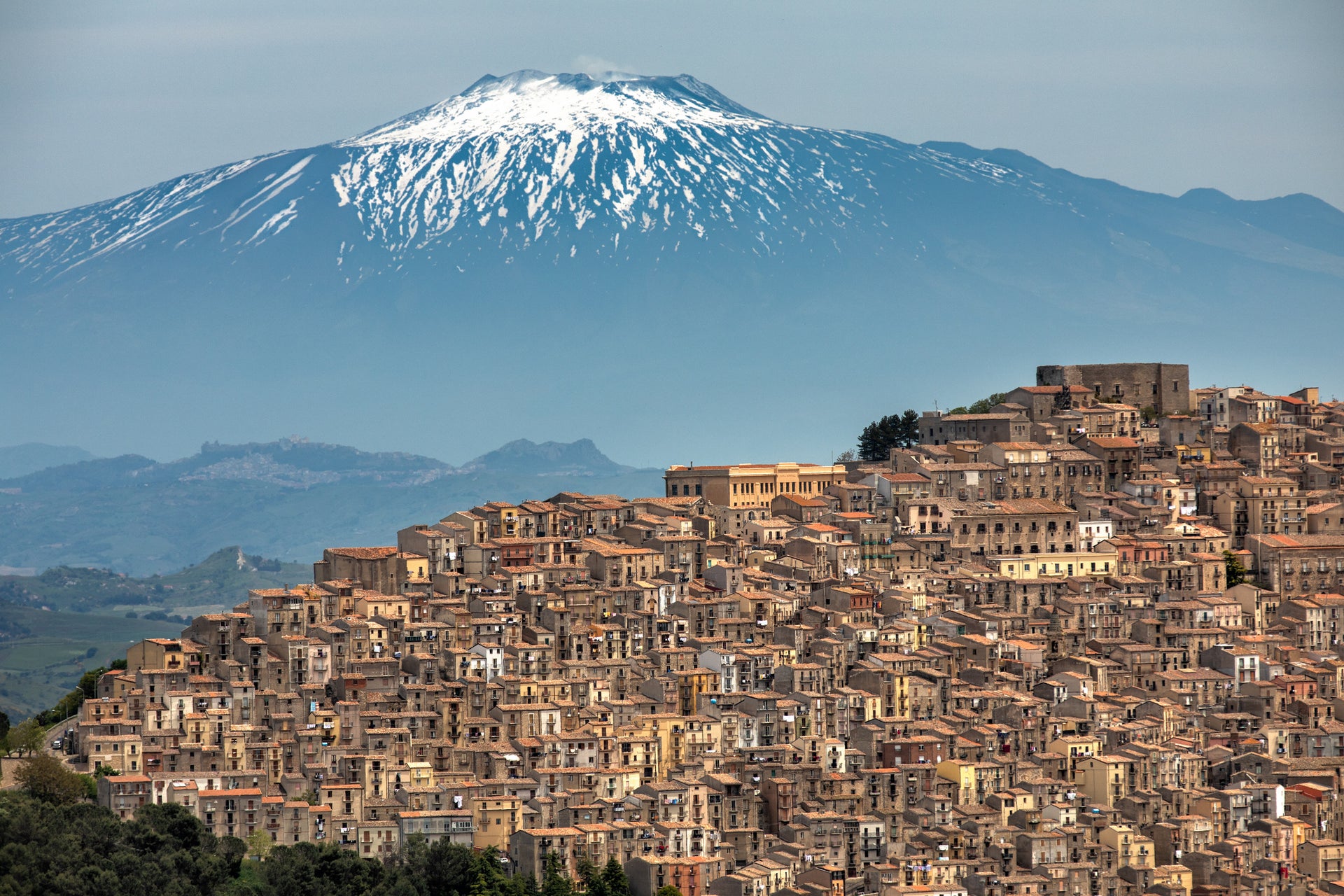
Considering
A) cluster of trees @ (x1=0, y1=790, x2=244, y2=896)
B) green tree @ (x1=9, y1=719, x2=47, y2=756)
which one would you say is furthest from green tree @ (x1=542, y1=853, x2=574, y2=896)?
green tree @ (x1=9, y1=719, x2=47, y2=756)

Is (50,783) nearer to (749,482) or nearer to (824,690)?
(824,690)

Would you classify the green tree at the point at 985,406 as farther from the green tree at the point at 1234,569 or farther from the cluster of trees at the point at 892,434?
the green tree at the point at 1234,569

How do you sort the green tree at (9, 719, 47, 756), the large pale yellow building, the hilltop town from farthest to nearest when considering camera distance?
the large pale yellow building
the green tree at (9, 719, 47, 756)
the hilltop town

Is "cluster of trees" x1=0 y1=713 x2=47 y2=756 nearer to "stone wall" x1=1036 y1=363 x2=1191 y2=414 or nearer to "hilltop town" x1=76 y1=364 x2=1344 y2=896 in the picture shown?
"hilltop town" x1=76 y1=364 x2=1344 y2=896

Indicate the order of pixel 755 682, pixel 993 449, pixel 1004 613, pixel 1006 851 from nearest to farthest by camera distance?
1. pixel 1006 851
2. pixel 755 682
3. pixel 1004 613
4. pixel 993 449

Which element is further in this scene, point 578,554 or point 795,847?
point 578,554

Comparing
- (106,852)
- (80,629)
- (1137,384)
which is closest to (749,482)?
(1137,384)

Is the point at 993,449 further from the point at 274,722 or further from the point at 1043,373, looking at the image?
the point at 274,722

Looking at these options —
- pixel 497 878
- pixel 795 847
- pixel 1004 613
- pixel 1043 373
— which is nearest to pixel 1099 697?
pixel 1004 613
